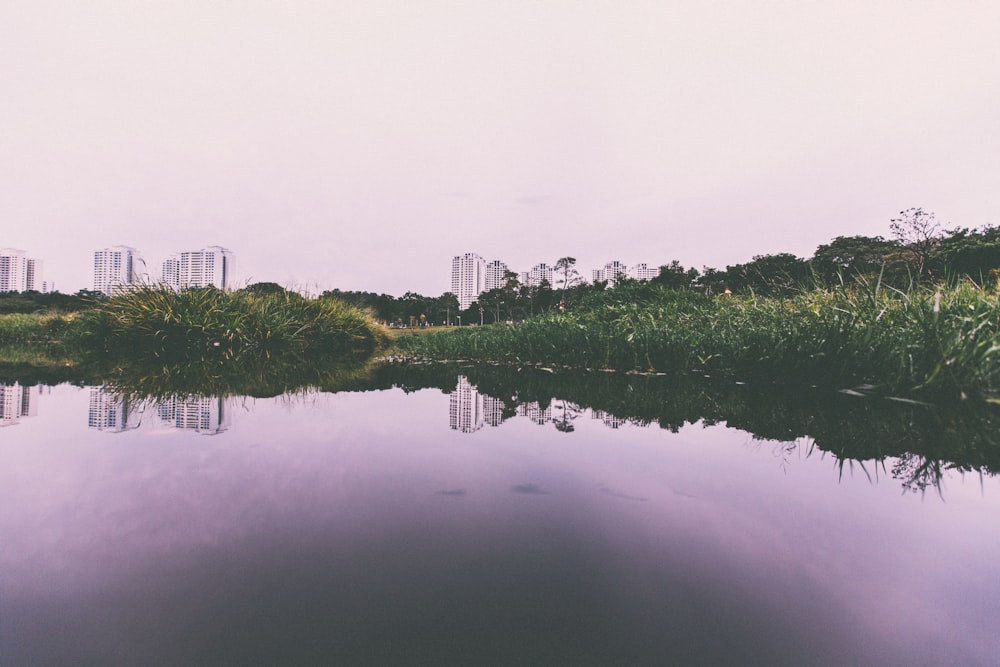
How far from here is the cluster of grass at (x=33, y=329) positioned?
41.2ft

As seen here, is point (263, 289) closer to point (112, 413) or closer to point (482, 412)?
point (112, 413)

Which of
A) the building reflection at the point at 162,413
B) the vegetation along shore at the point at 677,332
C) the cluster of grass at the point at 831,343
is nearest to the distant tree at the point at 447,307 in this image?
the vegetation along shore at the point at 677,332

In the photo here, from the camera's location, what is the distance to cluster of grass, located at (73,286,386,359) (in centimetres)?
700

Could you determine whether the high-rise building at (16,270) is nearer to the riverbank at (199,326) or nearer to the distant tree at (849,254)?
the riverbank at (199,326)

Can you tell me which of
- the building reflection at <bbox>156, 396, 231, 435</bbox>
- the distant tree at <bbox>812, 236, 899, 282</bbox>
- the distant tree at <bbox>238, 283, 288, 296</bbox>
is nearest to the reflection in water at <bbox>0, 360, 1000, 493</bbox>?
the building reflection at <bbox>156, 396, 231, 435</bbox>

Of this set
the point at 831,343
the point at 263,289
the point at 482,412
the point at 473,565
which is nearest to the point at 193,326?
the point at 263,289

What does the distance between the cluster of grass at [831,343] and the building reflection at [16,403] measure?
17.8 ft

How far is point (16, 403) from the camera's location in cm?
287

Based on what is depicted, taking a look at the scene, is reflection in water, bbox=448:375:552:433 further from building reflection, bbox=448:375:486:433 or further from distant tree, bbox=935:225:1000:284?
distant tree, bbox=935:225:1000:284

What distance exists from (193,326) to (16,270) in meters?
107

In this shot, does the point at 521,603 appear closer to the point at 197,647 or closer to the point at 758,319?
the point at 197,647

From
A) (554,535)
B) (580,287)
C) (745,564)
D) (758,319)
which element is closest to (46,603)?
(554,535)

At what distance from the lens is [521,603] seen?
0.80 m

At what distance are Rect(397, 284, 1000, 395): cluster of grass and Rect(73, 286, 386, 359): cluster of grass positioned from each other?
188 inches
